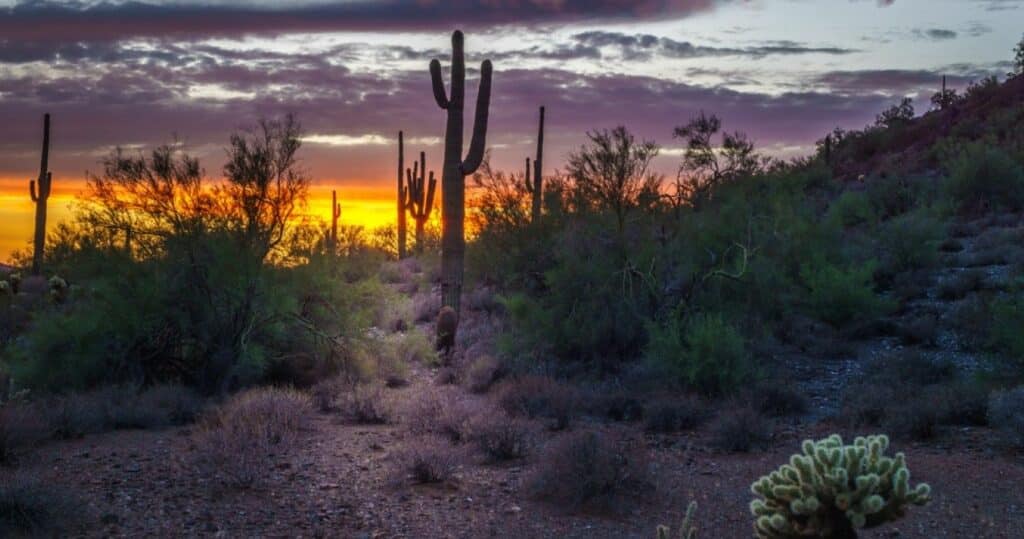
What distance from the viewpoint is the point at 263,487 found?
32.6 ft

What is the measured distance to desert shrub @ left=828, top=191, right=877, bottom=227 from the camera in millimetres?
28312

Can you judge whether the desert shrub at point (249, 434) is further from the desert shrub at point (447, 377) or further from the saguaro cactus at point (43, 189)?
the saguaro cactus at point (43, 189)

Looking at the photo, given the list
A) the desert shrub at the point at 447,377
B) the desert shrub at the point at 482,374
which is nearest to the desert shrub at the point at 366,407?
the desert shrub at the point at 482,374

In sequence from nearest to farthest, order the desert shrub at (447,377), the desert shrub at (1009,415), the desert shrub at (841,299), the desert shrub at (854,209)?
the desert shrub at (1009,415)
the desert shrub at (447,377)
the desert shrub at (841,299)
the desert shrub at (854,209)

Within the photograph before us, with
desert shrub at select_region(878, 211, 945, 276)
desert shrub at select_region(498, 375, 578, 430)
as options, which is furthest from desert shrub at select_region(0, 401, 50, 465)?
desert shrub at select_region(878, 211, 945, 276)

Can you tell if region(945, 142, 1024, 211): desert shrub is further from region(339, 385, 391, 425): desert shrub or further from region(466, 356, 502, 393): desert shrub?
region(339, 385, 391, 425): desert shrub

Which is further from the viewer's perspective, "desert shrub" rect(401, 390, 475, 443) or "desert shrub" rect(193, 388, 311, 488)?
"desert shrub" rect(401, 390, 475, 443)

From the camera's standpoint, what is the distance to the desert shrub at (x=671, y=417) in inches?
515

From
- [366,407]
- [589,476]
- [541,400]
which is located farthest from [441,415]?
[589,476]

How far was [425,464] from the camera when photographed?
1030 cm

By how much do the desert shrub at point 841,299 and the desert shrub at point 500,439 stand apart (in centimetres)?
872

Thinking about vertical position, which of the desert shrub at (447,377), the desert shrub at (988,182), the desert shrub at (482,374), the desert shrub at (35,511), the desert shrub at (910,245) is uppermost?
the desert shrub at (988,182)

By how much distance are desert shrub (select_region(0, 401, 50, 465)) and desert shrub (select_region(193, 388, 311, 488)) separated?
1690mm

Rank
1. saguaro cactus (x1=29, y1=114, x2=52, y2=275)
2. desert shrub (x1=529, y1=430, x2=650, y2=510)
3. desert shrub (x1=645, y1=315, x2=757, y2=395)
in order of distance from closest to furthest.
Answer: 1. desert shrub (x1=529, y1=430, x2=650, y2=510)
2. desert shrub (x1=645, y1=315, x2=757, y2=395)
3. saguaro cactus (x1=29, y1=114, x2=52, y2=275)
